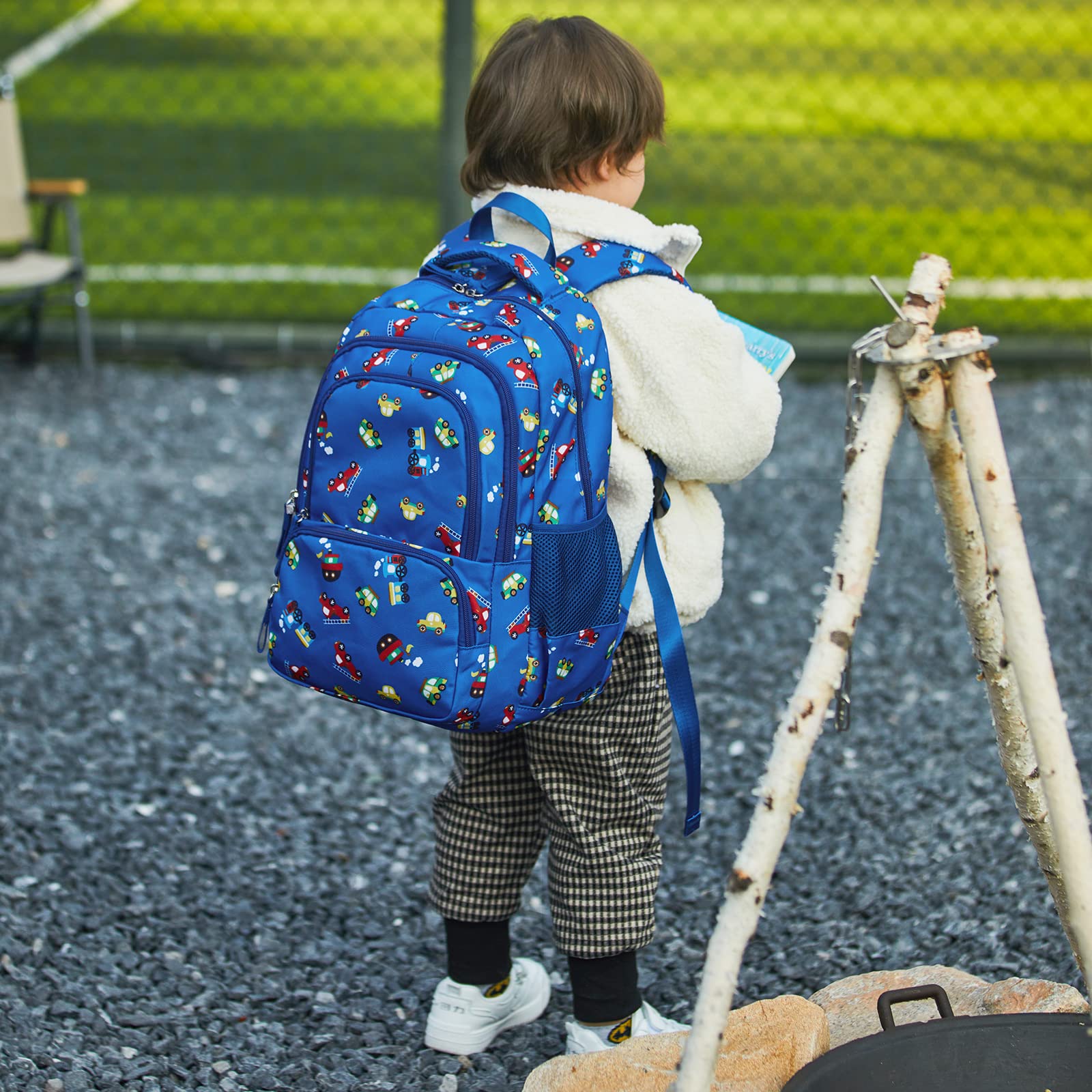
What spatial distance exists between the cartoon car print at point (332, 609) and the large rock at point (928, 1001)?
866mm

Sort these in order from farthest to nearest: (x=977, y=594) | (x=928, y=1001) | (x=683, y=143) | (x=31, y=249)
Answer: (x=683, y=143) → (x=31, y=249) → (x=928, y=1001) → (x=977, y=594)

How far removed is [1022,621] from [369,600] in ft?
2.54

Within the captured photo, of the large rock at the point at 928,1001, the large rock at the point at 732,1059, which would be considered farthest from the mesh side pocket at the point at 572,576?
the large rock at the point at 928,1001

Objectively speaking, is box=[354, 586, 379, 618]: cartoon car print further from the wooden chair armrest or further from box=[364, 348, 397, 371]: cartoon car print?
the wooden chair armrest

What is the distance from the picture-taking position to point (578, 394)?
74.2 inches

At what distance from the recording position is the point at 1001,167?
1052cm

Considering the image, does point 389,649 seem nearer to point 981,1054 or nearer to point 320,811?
point 981,1054

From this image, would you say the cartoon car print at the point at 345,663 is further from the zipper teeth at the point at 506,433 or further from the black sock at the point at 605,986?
the black sock at the point at 605,986

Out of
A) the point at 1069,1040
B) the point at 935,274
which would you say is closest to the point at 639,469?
the point at 935,274

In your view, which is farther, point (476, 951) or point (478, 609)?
point (476, 951)

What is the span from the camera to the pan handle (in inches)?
73.2

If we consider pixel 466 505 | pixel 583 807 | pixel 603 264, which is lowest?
pixel 583 807

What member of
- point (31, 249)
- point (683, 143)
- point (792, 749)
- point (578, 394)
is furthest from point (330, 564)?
point (683, 143)

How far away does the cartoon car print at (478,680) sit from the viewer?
1.85 m
